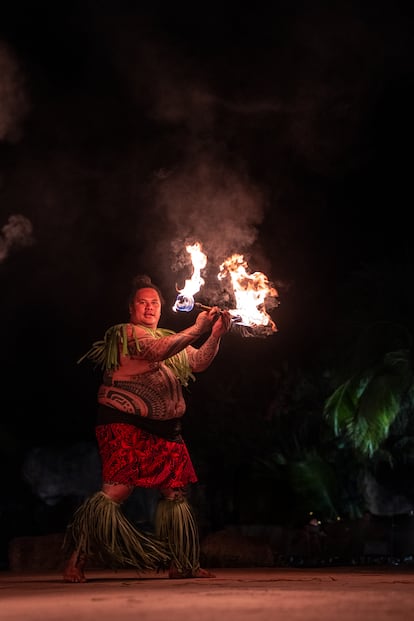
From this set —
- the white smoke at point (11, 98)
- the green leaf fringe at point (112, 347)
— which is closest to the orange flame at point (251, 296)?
the green leaf fringe at point (112, 347)

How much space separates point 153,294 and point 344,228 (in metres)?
9.32

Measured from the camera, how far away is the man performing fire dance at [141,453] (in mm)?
6660

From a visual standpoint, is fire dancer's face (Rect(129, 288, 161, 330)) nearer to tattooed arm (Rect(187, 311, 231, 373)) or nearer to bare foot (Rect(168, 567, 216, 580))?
tattooed arm (Rect(187, 311, 231, 373))

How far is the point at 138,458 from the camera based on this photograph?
6.94m

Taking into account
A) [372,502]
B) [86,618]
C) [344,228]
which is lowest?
[86,618]

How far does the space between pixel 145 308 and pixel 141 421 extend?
84cm

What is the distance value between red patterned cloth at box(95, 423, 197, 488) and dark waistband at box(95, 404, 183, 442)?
28mm

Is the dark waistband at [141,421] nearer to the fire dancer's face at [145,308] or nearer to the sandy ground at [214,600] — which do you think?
the fire dancer's face at [145,308]

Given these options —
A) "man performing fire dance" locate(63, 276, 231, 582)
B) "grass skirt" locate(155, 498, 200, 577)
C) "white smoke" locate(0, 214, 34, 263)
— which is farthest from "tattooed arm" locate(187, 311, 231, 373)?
"white smoke" locate(0, 214, 34, 263)

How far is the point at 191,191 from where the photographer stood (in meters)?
10.6

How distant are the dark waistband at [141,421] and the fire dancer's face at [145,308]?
70cm

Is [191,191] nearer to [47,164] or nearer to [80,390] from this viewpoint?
[47,164]

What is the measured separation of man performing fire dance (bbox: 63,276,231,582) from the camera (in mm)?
6660

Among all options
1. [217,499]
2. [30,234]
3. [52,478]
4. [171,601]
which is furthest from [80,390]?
[171,601]
